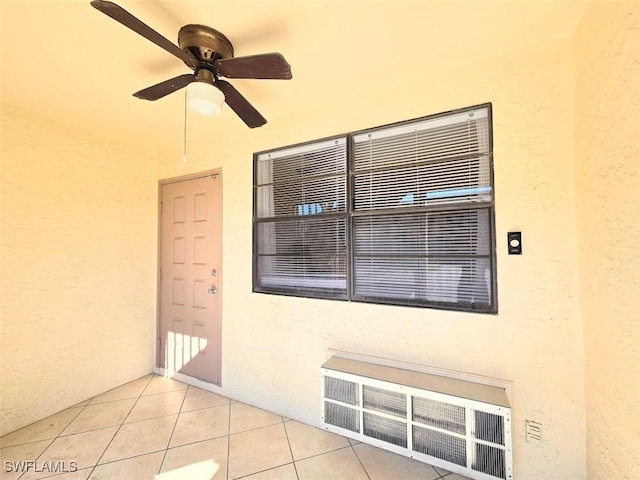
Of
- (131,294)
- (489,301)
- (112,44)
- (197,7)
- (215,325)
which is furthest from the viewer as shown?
(131,294)

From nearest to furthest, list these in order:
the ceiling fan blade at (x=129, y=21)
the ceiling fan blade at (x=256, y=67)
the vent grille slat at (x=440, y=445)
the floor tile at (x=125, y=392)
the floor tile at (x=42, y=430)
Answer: the ceiling fan blade at (x=129, y=21) → the ceiling fan blade at (x=256, y=67) → the vent grille slat at (x=440, y=445) → the floor tile at (x=42, y=430) → the floor tile at (x=125, y=392)

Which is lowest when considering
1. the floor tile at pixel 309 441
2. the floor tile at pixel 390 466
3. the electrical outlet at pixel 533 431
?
the floor tile at pixel 309 441

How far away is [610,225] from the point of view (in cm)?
114

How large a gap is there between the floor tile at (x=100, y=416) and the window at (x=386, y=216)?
60.7 inches

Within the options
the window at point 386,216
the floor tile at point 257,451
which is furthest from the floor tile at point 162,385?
the window at point 386,216

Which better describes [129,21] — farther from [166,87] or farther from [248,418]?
[248,418]

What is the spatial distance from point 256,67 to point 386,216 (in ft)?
3.94

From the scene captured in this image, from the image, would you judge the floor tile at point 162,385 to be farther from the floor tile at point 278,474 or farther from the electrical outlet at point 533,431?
the electrical outlet at point 533,431

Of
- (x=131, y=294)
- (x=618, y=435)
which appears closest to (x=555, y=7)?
(x=618, y=435)

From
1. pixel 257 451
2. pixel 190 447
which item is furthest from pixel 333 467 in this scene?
pixel 190 447

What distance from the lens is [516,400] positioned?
1.53 meters

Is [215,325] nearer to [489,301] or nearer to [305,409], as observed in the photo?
[305,409]

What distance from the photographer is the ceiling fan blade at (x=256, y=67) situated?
4.09ft

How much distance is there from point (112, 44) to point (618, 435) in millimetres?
3071
